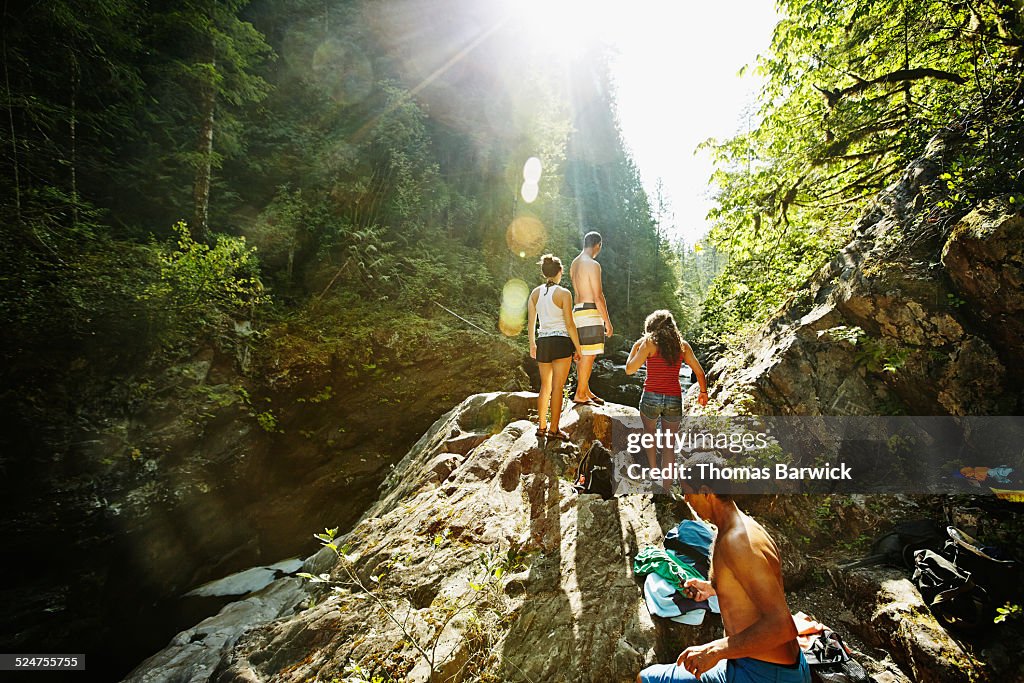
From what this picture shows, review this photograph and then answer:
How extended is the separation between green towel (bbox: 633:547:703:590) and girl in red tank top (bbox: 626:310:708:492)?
4.01 feet

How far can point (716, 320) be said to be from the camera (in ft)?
32.9

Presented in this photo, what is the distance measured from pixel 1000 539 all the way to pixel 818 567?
1.43 metres

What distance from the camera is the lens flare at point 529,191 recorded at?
19.9m

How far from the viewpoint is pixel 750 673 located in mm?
1963

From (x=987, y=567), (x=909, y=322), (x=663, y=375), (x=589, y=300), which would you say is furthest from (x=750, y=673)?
(x=909, y=322)

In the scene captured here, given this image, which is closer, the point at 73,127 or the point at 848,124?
the point at 848,124

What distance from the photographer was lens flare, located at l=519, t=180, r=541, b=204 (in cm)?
1994

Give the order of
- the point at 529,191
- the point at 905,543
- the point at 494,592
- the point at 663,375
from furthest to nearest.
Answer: the point at 529,191
the point at 663,375
the point at 905,543
the point at 494,592

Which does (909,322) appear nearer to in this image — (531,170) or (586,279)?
(586,279)

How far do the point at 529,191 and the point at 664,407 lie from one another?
59.8 feet

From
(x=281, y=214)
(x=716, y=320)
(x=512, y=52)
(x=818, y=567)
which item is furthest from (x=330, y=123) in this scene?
(x=818, y=567)

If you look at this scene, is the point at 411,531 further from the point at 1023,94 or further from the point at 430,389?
the point at 1023,94

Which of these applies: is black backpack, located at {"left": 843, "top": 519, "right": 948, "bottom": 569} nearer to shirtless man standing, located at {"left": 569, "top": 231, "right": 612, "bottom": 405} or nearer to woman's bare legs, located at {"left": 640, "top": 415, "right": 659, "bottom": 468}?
woman's bare legs, located at {"left": 640, "top": 415, "right": 659, "bottom": 468}

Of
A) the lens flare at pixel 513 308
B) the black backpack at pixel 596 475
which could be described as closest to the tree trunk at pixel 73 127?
the black backpack at pixel 596 475
